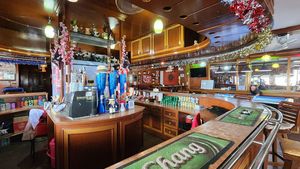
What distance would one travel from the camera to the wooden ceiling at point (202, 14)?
155cm

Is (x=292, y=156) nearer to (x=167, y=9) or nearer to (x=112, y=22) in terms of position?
(x=167, y=9)

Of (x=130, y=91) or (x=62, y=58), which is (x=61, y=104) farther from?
(x=130, y=91)

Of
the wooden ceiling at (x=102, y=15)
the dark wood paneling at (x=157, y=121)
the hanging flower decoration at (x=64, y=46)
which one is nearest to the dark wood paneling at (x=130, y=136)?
the dark wood paneling at (x=157, y=121)

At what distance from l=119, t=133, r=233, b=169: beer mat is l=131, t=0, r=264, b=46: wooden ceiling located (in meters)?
1.34

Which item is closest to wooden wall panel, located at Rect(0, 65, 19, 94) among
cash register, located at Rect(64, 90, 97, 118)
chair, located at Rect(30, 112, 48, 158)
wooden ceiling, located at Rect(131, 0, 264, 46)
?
chair, located at Rect(30, 112, 48, 158)

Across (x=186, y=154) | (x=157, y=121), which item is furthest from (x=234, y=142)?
(x=157, y=121)

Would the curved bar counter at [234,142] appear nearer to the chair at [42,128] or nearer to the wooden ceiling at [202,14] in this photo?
the wooden ceiling at [202,14]

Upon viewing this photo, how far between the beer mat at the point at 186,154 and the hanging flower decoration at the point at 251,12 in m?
1.28

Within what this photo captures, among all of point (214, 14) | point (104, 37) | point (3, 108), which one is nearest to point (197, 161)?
point (214, 14)

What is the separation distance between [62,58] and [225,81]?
22.9 ft

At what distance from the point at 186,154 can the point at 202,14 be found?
65.3 inches

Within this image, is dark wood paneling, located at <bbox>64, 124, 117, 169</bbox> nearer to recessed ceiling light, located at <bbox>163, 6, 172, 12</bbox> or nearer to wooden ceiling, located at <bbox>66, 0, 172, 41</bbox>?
recessed ceiling light, located at <bbox>163, 6, 172, 12</bbox>

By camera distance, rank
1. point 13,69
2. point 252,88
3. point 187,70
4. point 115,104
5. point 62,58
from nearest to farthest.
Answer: point 115,104 → point 62,58 → point 252,88 → point 13,69 → point 187,70

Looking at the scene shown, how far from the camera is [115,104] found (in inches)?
99.3
